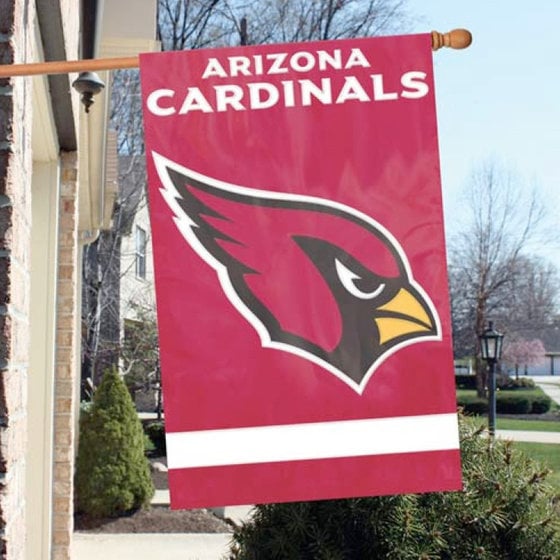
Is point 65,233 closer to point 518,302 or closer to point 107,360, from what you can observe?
point 107,360

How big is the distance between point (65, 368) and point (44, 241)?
0.80 meters

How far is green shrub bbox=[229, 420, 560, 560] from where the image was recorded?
3.48 metres

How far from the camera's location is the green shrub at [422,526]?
11.4 ft

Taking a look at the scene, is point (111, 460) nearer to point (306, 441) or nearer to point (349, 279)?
point (306, 441)

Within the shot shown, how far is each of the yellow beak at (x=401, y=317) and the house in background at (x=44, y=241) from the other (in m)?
0.86

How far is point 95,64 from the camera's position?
2.03 m

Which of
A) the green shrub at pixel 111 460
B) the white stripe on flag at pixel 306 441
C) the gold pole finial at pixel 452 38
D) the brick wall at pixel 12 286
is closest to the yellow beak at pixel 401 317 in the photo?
the white stripe on flag at pixel 306 441

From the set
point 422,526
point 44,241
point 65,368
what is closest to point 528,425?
point 65,368

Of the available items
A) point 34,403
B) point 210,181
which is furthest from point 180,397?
point 34,403

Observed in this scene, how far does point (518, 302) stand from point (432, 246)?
35.8 m

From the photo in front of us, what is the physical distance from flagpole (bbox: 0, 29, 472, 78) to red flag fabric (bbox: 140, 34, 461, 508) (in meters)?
0.07

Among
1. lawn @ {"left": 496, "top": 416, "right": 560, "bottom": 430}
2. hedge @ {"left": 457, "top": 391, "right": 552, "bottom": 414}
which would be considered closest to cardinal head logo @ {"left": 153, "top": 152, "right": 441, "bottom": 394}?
lawn @ {"left": 496, "top": 416, "right": 560, "bottom": 430}

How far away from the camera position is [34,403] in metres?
4.54

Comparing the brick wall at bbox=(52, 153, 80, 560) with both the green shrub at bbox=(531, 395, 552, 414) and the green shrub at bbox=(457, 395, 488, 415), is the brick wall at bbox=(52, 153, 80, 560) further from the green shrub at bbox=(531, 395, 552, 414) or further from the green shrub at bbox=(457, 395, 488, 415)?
the green shrub at bbox=(531, 395, 552, 414)
